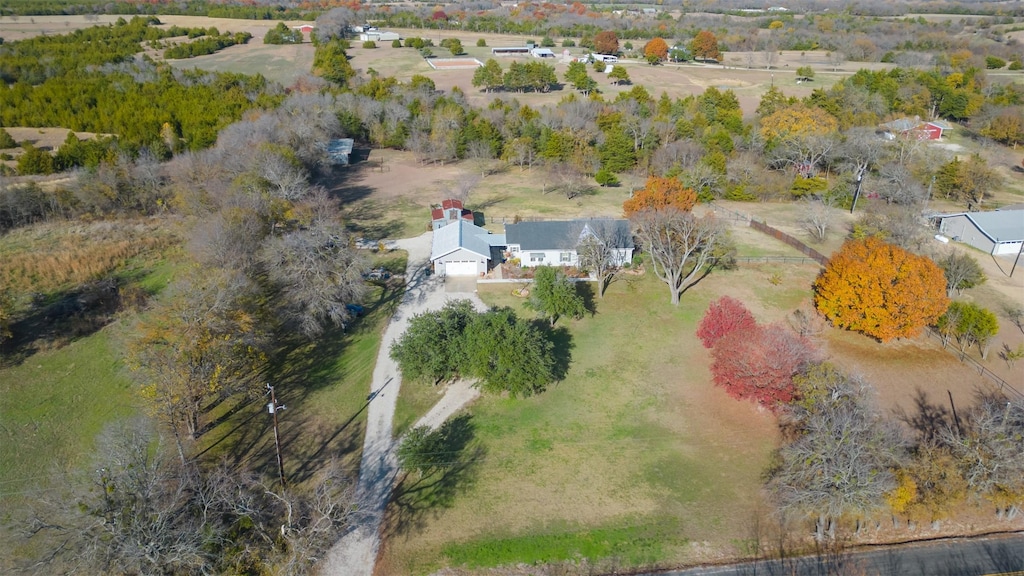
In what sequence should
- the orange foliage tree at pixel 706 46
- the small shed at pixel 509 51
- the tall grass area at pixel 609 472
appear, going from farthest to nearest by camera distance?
1. the small shed at pixel 509 51
2. the orange foliage tree at pixel 706 46
3. the tall grass area at pixel 609 472

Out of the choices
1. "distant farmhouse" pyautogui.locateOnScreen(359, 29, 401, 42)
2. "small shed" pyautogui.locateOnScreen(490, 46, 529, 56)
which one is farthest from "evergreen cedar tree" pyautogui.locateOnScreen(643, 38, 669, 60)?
"distant farmhouse" pyautogui.locateOnScreen(359, 29, 401, 42)

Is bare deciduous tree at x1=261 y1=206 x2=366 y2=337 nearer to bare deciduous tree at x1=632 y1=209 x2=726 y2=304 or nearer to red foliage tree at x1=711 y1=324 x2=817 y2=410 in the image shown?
bare deciduous tree at x1=632 y1=209 x2=726 y2=304

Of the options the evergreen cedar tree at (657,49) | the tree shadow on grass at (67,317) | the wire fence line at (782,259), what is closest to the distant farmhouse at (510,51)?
the evergreen cedar tree at (657,49)

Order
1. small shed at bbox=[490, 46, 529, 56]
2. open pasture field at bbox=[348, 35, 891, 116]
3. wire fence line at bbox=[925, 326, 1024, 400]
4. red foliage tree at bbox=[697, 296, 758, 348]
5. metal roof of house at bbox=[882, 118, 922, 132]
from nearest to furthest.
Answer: wire fence line at bbox=[925, 326, 1024, 400], red foliage tree at bbox=[697, 296, 758, 348], metal roof of house at bbox=[882, 118, 922, 132], open pasture field at bbox=[348, 35, 891, 116], small shed at bbox=[490, 46, 529, 56]

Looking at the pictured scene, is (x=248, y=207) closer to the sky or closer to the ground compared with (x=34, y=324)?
closer to the sky

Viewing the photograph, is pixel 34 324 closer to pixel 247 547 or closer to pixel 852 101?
pixel 247 547

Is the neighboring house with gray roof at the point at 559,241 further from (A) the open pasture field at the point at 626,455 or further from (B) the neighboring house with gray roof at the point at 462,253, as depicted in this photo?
(A) the open pasture field at the point at 626,455

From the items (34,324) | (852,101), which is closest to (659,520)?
(34,324)
